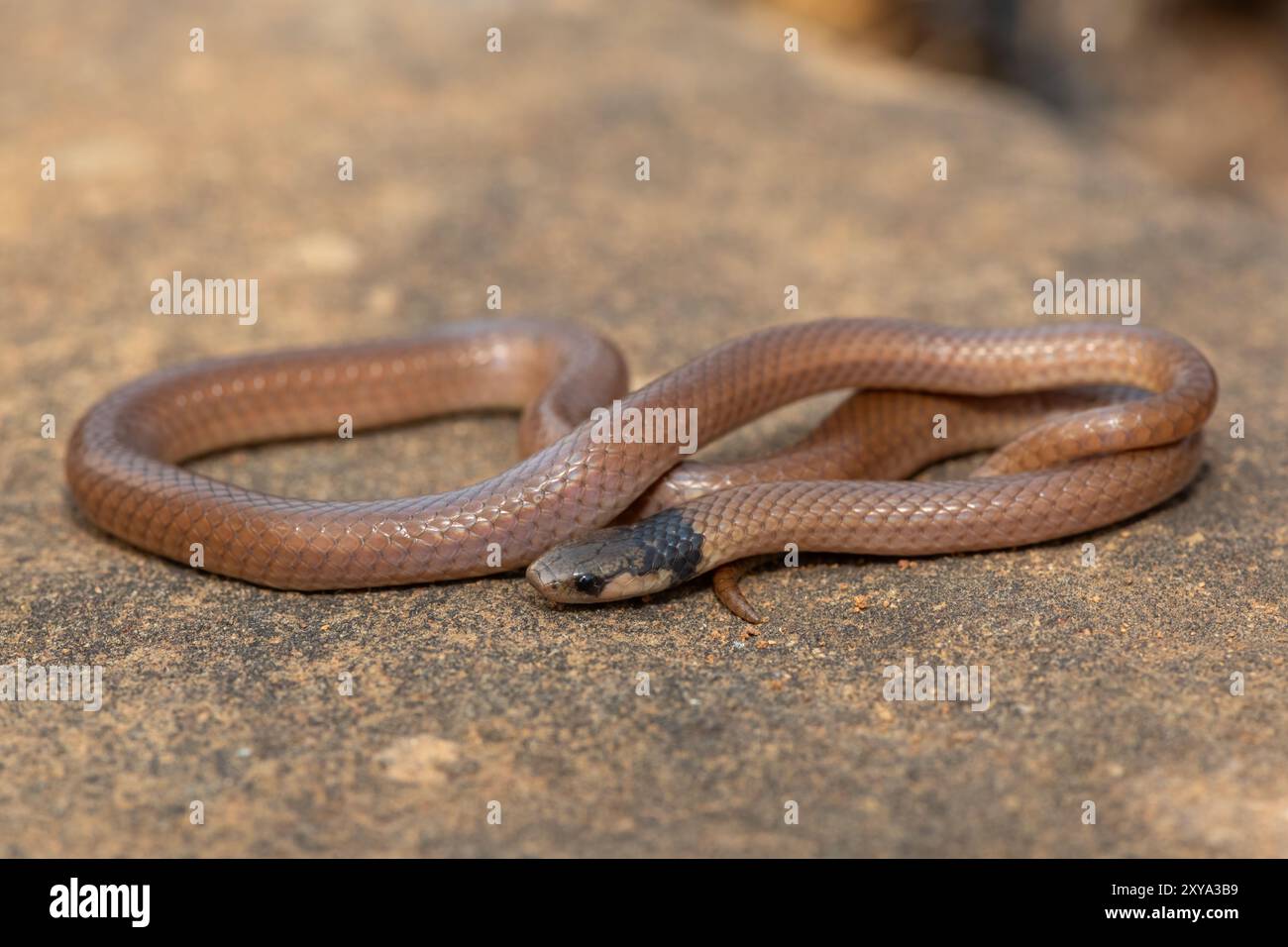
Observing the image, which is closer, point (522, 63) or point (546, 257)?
point (546, 257)

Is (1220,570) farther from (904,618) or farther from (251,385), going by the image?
(251,385)

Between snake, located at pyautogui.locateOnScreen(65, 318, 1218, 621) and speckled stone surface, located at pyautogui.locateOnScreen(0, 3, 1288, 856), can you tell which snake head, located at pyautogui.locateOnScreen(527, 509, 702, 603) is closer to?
snake, located at pyautogui.locateOnScreen(65, 318, 1218, 621)

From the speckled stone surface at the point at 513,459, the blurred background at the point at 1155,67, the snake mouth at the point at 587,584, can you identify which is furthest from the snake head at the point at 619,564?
the blurred background at the point at 1155,67

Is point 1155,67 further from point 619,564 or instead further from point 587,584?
point 587,584

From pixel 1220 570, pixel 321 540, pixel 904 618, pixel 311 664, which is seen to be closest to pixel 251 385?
pixel 321 540
